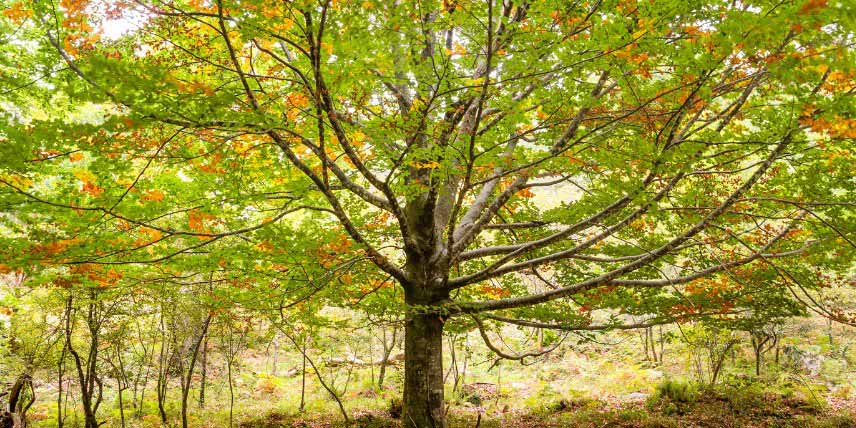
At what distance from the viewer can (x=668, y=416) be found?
8672 millimetres

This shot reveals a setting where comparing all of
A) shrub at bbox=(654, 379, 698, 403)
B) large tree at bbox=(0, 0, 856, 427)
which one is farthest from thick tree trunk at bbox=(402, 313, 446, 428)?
shrub at bbox=(654, 379, 698, 403)

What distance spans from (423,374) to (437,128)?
295 centimetres

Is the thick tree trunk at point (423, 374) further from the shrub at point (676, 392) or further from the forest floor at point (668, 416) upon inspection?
the shrub at point (676, 392)

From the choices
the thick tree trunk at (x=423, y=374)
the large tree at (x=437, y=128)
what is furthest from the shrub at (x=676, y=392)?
the thick tree trunk at (x=423, y=374)

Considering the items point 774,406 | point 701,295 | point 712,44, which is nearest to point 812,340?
point 774,406

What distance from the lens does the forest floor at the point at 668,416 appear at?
788 centimetres

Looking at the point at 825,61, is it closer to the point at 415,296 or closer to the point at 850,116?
the point at 850,116

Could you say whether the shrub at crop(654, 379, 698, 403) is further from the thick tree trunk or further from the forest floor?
the thick tree trunk

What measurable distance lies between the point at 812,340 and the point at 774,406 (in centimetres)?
959

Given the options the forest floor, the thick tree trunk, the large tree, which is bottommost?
the forest floor

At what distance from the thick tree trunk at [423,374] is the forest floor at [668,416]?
3236 mm

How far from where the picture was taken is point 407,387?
5.40 m

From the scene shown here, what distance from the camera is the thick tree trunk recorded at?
5.25 m

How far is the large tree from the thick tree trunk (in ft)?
0.08
